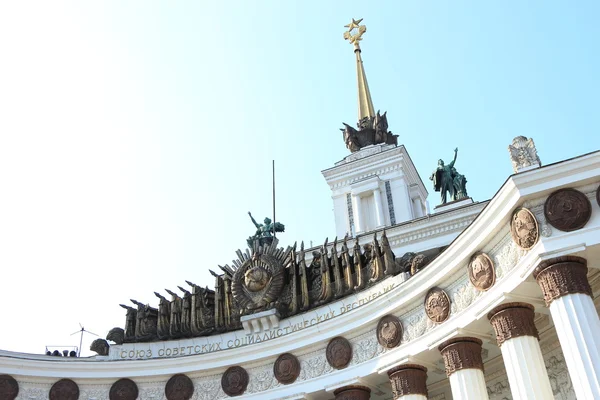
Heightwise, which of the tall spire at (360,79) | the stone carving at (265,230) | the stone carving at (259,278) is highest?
the tall spire at (360,79)

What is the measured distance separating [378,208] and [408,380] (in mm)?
17879

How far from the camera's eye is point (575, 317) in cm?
1194

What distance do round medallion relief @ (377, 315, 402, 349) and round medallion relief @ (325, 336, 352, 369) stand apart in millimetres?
1006

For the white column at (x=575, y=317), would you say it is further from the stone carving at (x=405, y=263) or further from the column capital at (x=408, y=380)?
the stone carving at (x=405, y=263)

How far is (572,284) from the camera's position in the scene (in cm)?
1225

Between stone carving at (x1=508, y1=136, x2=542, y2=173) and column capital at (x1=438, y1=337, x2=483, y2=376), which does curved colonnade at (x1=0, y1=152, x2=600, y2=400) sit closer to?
column capital at (x1=438, y1=337, x2=483, y2=376)

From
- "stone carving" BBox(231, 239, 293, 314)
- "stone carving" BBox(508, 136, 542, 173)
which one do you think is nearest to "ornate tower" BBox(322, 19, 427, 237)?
"stone carving" BBox(231, 239, 293, 314)

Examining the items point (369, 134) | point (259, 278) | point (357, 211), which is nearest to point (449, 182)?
point (357, 211)

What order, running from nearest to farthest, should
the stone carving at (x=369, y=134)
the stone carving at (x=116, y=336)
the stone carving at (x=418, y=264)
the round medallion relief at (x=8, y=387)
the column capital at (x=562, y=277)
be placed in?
1. the column capital at (x=562, y=277)
2. the stone carving at (x=418, y=264)
3. the round medallion relief at (x=8, y=387)
4. the stone carving at (x=116, y=336)
5. the stone carving at (x=369, y=134)

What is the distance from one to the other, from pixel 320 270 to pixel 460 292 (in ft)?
18.2

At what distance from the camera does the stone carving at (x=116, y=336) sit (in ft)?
68.3

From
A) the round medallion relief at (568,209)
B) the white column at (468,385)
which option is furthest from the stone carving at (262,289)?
the round medallion relief at (568,209)

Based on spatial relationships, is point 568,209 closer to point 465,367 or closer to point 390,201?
point 465,367

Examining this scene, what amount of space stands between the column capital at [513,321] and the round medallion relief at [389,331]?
3119 millimetres
